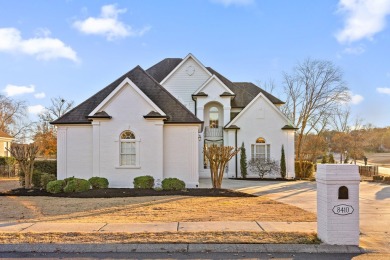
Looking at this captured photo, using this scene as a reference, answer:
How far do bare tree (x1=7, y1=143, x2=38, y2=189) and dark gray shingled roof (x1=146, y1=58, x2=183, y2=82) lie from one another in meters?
14.1

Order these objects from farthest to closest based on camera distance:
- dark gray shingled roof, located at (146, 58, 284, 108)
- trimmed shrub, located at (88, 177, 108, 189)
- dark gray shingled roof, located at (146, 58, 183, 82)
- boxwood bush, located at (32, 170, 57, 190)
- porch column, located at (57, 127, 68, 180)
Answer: dark gray shingled roof, located at (146, 58, 183, 82)
dark gray shingled roof, located at (146, 58, 284, 108)
porch column, located at (57, 127, 68, 180)
boxwood bush, located at (32, 170, 57, 190)
trimmed shrub, located at (88, 177, 108, 189)

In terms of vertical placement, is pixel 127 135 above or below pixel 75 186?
above

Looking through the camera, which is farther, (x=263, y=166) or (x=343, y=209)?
(x=263, y=166)

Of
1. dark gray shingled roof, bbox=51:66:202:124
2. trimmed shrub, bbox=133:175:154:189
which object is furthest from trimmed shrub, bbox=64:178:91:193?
dark gray shingled roof, bbox=51:66:202:124

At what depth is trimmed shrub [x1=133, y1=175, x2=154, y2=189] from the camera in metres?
18.4

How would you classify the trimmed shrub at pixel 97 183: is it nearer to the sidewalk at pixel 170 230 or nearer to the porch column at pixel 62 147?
the porch column at pixel 62 147

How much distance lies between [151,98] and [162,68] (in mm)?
11678

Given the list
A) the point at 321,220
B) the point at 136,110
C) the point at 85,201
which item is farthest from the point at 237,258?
the point at 136,110

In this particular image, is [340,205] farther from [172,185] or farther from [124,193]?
[172,185]

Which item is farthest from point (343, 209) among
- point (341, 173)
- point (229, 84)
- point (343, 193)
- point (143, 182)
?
point (229, 84)

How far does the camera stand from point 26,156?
1864 cm

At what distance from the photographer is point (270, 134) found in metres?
28.1

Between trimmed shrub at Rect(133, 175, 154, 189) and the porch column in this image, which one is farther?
the porch column

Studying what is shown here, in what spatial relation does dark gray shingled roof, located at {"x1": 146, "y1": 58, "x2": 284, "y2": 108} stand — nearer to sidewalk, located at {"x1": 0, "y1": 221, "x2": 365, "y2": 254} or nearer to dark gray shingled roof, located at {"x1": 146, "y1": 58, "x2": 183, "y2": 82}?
dark gray shingled roof, located at {"x1": 146, "y1": 58, "x2": 183, "y2": 82}
